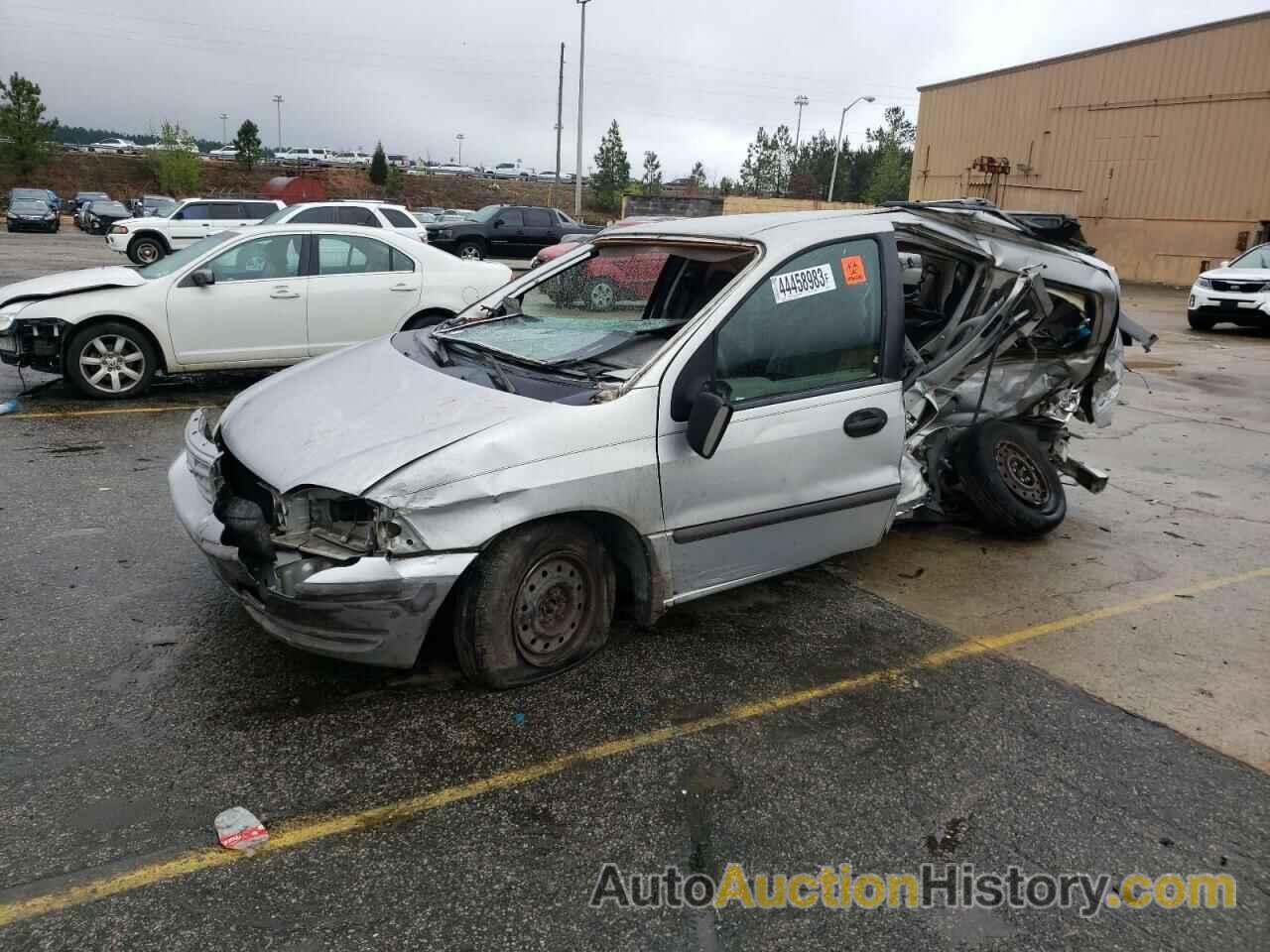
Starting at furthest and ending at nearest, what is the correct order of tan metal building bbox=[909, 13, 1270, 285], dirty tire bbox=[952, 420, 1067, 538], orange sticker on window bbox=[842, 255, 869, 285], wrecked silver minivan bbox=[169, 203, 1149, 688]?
tan metal building bbox=[909, 13, 1270, 285] < dirty tire bbox=[952, 420, 1067, 538] < orange sticker on window bbox=[842, 255, 869, 285] < wrecked silver minivan bbox=[169, 203, 1149, 688]

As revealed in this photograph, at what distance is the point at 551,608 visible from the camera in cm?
351

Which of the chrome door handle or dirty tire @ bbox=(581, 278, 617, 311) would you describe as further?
dirty tire @ bbox=(581, 278, 617, 311)

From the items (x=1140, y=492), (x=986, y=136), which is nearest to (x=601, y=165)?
(x=986, y=136)

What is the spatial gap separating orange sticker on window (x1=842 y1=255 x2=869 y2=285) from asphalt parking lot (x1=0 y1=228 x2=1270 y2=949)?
59.9 inches

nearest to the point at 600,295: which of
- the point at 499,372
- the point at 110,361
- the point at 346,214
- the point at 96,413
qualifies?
the point at 499,372

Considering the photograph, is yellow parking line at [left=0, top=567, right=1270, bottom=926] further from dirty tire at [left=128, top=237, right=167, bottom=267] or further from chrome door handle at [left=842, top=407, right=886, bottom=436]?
dirty tire at [left=128, top=237, right=167, bottom=267]

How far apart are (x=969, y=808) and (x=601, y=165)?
7007cm

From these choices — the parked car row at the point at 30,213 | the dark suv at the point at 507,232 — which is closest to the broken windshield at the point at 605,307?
the dark suv at the point at 507,232

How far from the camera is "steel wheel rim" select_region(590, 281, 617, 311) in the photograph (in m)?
4.61

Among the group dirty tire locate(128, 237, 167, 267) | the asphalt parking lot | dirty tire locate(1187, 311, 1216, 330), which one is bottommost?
the asphalt parking lot

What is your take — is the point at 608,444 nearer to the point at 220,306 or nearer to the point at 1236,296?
the point at 220,306

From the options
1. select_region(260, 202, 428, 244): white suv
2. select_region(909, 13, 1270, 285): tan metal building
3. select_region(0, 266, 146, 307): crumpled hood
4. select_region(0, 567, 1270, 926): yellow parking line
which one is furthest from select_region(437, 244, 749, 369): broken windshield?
select_region(909, 13, 1270, 285): tan metal building

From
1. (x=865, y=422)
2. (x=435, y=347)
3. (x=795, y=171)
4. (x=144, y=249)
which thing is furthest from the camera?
(x=795, y=171)

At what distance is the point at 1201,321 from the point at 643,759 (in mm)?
18446
